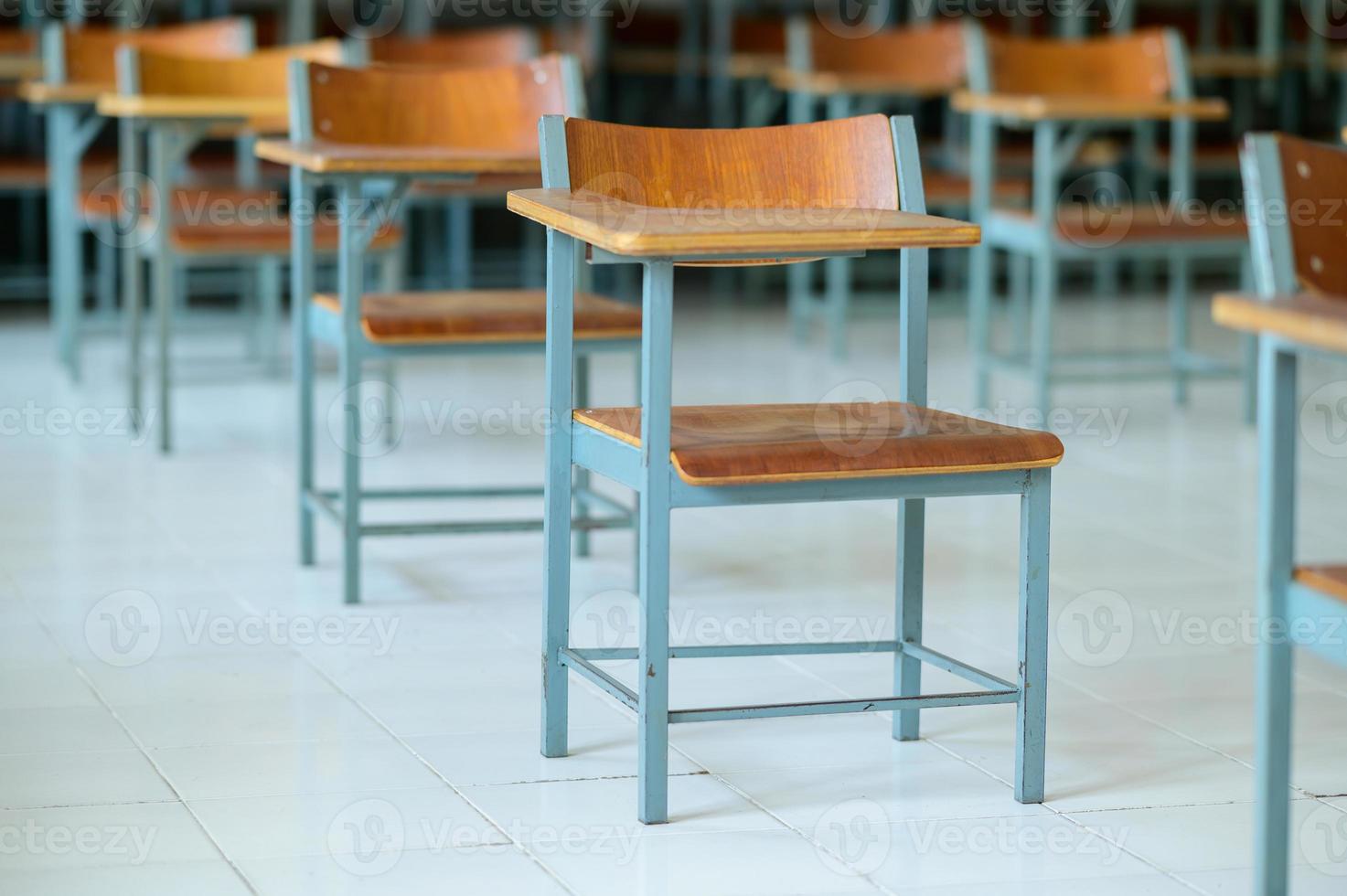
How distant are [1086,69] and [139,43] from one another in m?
2.50

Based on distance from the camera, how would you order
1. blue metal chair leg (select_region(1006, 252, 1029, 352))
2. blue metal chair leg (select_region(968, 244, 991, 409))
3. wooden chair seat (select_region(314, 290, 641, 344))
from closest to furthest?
wooden chair seat (select_region(314, 290, 641, 344)), blue metal chair leg (select_region(968, 244, 991, 409)), blue metal chair leg (select_region(1006, 252, 1029, 352))

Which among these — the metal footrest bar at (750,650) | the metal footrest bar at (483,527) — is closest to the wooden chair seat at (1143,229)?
the metal footrest bar at (483,527)

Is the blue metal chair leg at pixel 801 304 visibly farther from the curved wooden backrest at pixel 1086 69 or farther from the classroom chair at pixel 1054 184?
the curved wooden backrest at pixel 1086 69

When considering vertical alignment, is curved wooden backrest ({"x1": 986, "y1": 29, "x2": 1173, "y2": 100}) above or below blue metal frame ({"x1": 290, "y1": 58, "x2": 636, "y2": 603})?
above

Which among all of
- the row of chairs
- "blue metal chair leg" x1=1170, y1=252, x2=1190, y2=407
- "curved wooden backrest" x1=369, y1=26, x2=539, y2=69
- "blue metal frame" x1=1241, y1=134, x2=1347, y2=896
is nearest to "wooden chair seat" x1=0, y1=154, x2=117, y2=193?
"curved wooden backrest" x1=369, y1=26, x2=539, y2=69

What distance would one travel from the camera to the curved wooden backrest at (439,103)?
3.40 meters

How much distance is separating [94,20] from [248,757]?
5.51 metres

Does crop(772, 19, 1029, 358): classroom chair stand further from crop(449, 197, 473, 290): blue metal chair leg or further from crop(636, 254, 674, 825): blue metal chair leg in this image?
crop(636, 254, 674, 825): blue metal chair leg

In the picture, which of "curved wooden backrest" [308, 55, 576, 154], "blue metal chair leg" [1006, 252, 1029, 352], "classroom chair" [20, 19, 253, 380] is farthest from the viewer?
"blue metal chair leg" [1006, 252, 1029, 352]

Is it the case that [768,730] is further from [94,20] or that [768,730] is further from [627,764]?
[94,20]

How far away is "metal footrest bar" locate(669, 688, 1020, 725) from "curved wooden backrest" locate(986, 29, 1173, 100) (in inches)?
121

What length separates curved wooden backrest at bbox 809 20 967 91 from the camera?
603 centimetres

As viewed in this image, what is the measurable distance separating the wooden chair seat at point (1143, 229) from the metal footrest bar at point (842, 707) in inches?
100

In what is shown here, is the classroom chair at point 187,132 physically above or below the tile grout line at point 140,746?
above
